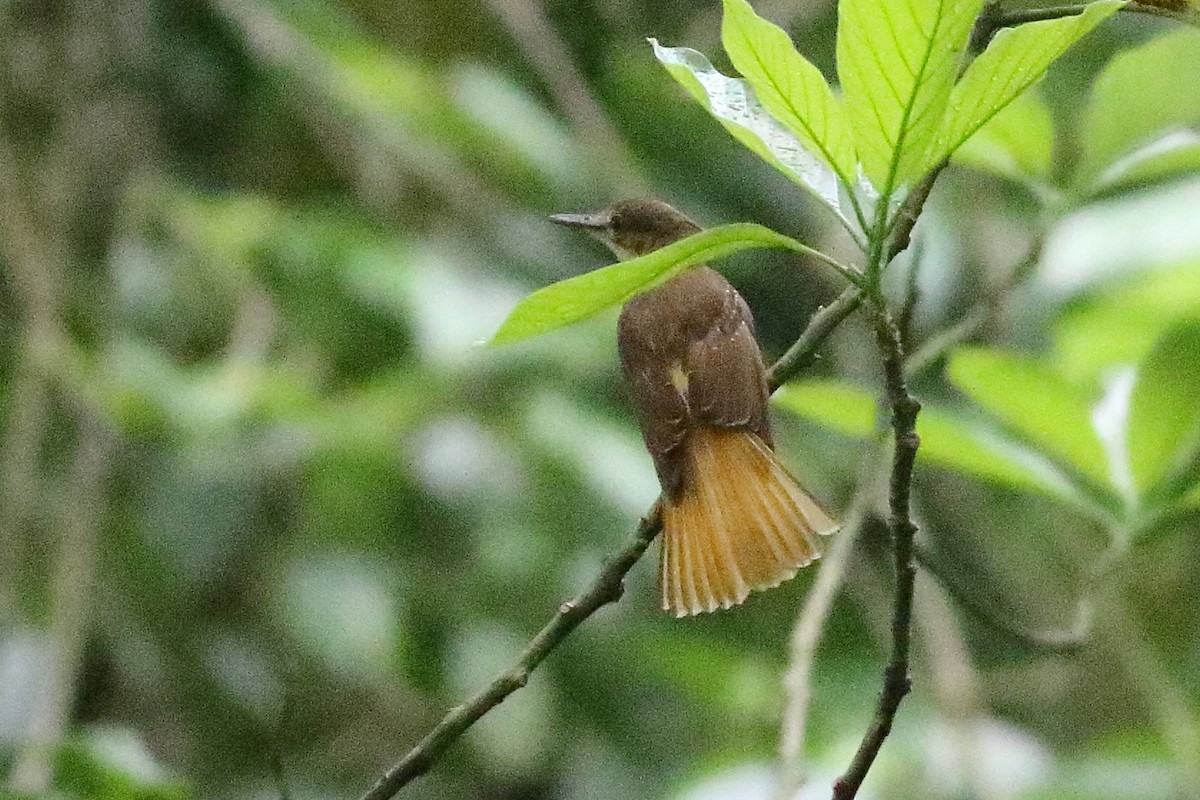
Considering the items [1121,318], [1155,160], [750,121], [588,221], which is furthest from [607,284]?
[1121,318]

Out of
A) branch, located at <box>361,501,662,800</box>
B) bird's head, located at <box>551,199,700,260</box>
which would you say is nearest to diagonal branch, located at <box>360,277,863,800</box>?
branch, located at <box>361,501,662,800</box>

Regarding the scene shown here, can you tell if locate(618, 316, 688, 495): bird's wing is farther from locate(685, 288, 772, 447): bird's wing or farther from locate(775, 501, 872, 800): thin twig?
locate(775, 501, 872, 800): thin twig

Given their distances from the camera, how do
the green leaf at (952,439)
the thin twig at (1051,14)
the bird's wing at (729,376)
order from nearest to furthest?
1. the thin twig at (1051,14)
2. the green leaf at (952,439)
3. the bird's wing at (729,376)

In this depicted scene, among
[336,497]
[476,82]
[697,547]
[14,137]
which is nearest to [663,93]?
[476,82]

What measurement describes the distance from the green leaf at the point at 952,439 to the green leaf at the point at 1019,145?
252 millimetres

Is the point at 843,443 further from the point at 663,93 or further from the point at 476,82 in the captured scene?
the point at 476,82

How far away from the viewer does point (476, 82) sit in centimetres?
254

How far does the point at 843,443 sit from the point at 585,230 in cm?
94

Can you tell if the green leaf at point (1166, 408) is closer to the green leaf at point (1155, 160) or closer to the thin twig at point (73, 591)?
the green leaf at point (1155, 160)

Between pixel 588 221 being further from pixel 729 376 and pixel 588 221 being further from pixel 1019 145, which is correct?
pixel 1019 145

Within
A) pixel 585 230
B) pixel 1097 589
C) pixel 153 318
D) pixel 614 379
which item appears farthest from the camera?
pixel 153 318

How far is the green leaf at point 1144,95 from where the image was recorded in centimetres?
136

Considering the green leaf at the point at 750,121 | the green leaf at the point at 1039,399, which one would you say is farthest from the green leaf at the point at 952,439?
the green leaf at the point at 750,121

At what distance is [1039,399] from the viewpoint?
4.77 feet
